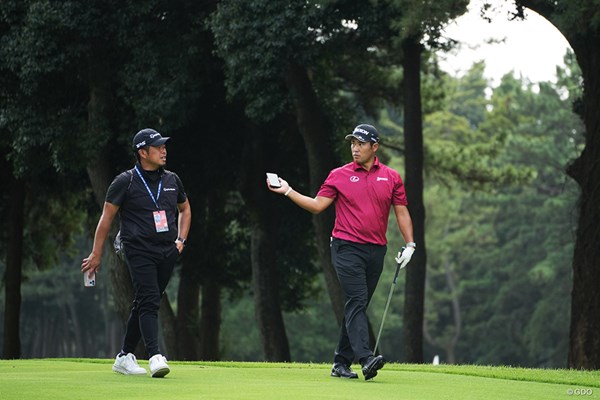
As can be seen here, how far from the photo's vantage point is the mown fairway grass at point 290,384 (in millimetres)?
9781

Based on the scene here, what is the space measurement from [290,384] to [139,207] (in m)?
2.04

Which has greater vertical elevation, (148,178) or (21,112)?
(21,112)

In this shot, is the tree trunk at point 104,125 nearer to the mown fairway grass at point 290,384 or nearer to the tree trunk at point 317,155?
the tree trunk at point 317,155

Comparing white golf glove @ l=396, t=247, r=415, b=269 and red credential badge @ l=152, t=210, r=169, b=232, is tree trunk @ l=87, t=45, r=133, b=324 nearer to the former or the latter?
red credential badge @ l=152, t=210, r=169, b=232

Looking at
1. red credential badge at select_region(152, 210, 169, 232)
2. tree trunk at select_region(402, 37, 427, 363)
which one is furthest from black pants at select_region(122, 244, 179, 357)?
tree trunk at select_region(402, 37, 427, 363)

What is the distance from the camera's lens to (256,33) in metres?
25.9

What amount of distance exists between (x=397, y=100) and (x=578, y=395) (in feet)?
82.7

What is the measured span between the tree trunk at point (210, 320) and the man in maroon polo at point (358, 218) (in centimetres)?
2477

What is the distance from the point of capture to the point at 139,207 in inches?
445

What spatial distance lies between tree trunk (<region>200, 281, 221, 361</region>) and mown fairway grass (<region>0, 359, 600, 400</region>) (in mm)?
22317

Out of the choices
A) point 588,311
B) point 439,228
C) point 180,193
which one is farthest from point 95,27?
point 439,228

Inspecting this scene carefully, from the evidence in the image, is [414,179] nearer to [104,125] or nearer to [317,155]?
[317,155]

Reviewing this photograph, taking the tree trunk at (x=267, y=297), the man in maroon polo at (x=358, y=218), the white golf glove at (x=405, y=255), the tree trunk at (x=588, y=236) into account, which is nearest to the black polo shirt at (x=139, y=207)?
the man in maroon polo at (x=358, y=218)

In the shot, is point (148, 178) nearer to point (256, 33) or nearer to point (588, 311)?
point (588, 311)
